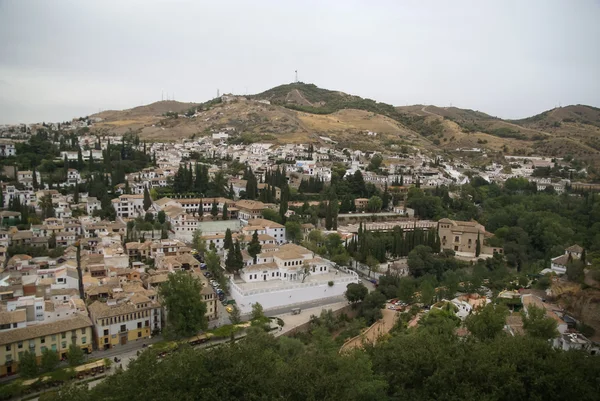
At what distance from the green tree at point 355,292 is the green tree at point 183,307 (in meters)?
6.97

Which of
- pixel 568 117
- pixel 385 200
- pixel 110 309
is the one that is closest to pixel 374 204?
pixel 385 200

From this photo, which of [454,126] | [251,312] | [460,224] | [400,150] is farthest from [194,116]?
[251,312]

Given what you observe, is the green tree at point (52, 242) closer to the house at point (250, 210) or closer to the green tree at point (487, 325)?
the house at point (250, 210)

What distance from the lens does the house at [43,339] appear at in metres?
14.8

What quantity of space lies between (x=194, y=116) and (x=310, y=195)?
46.2 meters

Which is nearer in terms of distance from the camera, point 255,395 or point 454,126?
point 255,395

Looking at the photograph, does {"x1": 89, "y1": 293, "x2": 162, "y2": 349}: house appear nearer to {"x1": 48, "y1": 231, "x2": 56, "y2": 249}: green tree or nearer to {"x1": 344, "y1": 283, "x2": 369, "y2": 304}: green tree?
{"x1": 344, "y1": 283, "x2": 369, "y2": 304}: green tree

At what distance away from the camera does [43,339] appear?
15445mm

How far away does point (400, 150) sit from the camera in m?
59.5

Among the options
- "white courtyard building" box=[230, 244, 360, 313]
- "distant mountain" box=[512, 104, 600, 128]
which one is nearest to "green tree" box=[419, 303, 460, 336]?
"white courtyard building" box=[230, 244, 360, 313]

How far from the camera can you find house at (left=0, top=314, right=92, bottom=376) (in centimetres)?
1479

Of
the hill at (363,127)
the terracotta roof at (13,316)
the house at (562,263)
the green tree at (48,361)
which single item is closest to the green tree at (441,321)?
the house at (562,263)

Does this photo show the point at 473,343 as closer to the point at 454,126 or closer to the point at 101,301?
the point at 101,301

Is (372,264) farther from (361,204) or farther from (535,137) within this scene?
(535,137)
